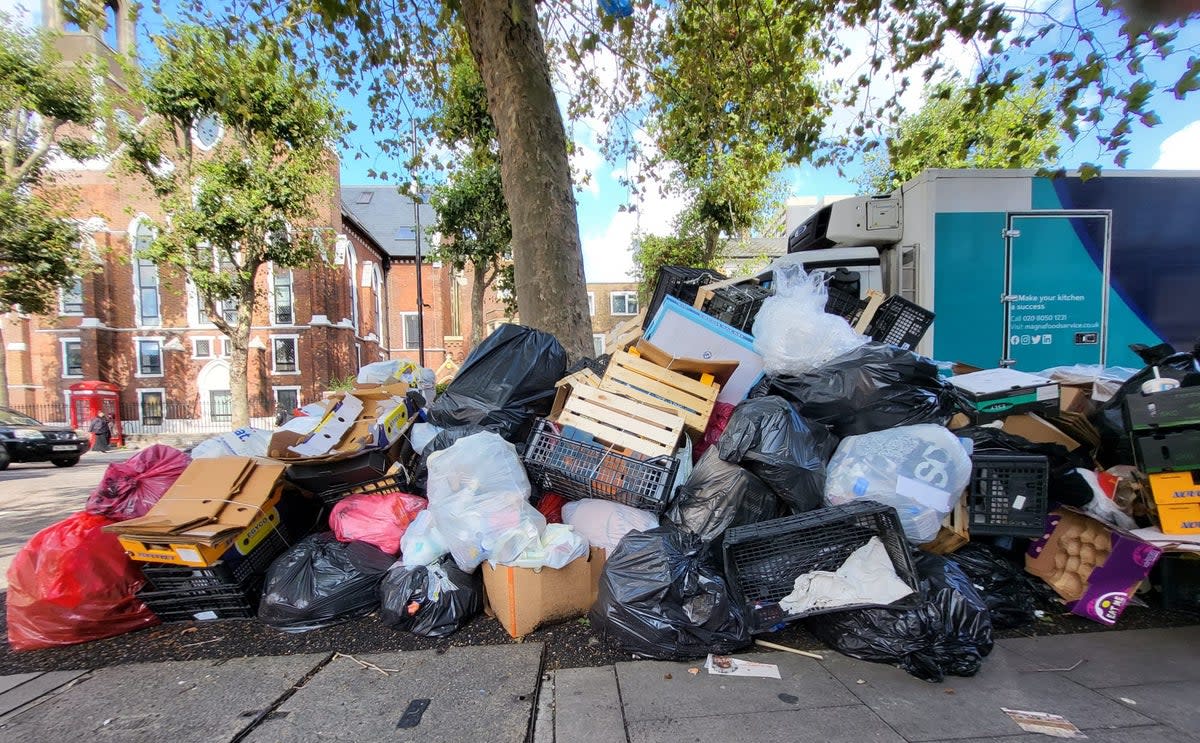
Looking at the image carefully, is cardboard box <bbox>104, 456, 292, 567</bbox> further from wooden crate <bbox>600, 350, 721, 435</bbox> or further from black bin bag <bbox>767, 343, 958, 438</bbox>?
black bin bag <bbox>767, 343, 958, 438</bbox>

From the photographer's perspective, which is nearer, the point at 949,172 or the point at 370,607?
the point at 370,607

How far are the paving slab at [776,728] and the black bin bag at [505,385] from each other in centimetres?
180

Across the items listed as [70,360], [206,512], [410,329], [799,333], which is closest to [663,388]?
[799,333]

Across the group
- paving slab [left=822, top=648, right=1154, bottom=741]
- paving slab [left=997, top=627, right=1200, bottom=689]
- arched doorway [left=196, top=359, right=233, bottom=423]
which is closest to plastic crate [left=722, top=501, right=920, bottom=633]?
paving slab [left=822, top=648, right=1154, bottom=741]

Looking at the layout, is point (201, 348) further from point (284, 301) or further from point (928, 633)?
point (928, 633)

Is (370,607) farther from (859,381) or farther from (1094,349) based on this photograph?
(1094,349)

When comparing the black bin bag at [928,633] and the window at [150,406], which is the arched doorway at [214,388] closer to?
the window at [150,406]

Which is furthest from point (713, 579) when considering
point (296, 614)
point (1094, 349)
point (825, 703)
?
point (1094, 349)

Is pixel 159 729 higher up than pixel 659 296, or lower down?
lower down

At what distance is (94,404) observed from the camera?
16938mm

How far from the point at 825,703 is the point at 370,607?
224 centimetres

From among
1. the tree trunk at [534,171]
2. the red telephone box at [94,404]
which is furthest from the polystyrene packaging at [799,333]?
the red telephone box at [94,404]

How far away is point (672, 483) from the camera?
2760mm

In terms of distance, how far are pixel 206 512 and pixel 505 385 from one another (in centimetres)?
167
